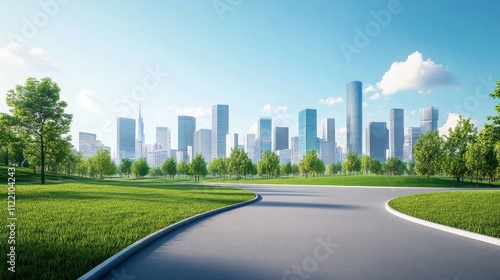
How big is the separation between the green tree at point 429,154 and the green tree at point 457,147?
40.8 inches

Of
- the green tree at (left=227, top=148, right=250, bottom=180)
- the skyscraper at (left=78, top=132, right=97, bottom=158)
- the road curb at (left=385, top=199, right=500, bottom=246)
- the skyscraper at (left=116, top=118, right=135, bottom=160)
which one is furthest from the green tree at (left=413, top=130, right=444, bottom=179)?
the skyscraper at (left=116, top=118, right=135, bottom=160)

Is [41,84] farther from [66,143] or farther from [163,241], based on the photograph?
[163,241]

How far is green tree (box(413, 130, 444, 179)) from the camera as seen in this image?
4578 cm

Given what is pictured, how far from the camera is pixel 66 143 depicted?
3170cm

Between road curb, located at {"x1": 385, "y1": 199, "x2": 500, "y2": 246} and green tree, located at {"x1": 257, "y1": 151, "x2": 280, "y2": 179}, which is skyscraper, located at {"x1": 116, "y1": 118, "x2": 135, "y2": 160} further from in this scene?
road curb, located at {"x1": 385, "y1": 199, "x2": 500, "y2": 246}

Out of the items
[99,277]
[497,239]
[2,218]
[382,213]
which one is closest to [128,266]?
[99,277]

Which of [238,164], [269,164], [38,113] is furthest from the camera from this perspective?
[269,164]

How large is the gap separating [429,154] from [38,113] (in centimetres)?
5428

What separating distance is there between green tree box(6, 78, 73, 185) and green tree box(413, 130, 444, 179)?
51270 millimetres

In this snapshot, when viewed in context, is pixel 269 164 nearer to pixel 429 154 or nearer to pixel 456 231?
pixel 429 154

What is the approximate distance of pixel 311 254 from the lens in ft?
19.6

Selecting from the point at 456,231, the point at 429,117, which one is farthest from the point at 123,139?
the point at 456,231

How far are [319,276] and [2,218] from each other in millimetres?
9807

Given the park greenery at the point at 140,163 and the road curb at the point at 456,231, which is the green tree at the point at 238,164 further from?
the road curb at the point at 456,231
